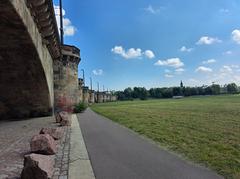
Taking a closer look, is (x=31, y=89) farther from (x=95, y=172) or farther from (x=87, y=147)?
(x=95, y=172)

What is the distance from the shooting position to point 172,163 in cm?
538

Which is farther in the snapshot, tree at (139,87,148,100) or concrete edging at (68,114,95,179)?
tree at (139,87,148,100)

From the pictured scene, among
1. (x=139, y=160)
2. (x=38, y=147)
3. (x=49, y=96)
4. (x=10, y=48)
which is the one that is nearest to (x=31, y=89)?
(x=49, y=96)

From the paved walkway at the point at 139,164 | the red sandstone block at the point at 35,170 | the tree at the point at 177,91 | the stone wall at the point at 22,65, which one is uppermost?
the tree at the point at 177,91

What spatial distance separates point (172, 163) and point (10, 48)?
8153mm

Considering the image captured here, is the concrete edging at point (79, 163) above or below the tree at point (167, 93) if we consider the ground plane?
below

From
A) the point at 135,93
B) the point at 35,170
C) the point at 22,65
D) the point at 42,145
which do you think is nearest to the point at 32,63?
the point at 22,65

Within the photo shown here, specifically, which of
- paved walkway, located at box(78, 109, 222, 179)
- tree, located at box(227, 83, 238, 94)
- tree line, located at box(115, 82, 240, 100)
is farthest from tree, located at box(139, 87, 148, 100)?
paved walkway, located at box(78, 109, 222, 179)

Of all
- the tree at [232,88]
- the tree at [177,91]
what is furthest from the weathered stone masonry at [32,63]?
the tree at [232,88]

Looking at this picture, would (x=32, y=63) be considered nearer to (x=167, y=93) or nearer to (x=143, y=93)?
(x=143, y=93)

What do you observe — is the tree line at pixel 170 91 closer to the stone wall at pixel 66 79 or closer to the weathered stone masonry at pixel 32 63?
the stone wall at pixel 66 79

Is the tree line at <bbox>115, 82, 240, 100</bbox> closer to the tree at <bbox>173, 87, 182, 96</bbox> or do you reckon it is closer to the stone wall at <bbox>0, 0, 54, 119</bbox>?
the tree at <bbox>173, 87, 182, 96</bbox>

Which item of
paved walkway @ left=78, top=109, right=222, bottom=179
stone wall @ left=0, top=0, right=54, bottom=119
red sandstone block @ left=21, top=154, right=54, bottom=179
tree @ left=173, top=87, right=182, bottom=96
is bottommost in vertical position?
paved walkway @ left=78, top=109, right=222, bottom=179

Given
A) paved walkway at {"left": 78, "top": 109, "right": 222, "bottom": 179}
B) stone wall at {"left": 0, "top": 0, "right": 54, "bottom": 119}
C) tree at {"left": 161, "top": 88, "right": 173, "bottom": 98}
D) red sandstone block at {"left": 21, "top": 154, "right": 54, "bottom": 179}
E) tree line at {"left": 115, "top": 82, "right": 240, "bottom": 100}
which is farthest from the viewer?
tree at {"left": 161, "top": 88, "right": 173, "bottom": 98}
